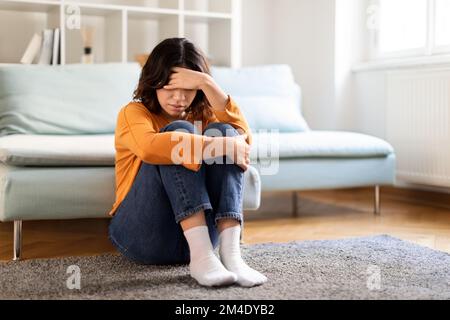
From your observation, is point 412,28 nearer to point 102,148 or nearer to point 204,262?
point 102,148

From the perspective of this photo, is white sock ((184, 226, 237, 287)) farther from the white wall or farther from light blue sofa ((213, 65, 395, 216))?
the white wall

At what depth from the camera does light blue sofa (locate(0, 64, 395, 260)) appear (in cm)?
216

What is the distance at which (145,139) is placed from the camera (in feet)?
5.79

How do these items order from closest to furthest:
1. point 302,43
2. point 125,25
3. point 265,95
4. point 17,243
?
1. point 17,243
2. point 265,95
3. point 125,25
4. point 302,43

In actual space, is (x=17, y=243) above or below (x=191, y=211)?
below

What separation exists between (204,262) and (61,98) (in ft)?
4.77

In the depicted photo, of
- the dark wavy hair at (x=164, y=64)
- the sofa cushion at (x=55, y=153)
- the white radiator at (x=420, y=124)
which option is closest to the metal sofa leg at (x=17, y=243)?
the sofa cushion at (x=55, y=153)

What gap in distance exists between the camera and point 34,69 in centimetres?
292

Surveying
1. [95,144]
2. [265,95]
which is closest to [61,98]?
[95,144]

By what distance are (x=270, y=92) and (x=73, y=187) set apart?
1466mm

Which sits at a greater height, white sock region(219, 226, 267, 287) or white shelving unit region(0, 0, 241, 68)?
white shelving unit region(0, 0, 241, 68)

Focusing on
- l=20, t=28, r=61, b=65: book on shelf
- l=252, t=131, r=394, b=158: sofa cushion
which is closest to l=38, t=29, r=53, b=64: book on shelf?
l=20, t=28, r=61, b=65: book on shelf

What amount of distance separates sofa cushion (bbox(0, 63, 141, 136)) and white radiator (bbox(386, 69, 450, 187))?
1467 mm
